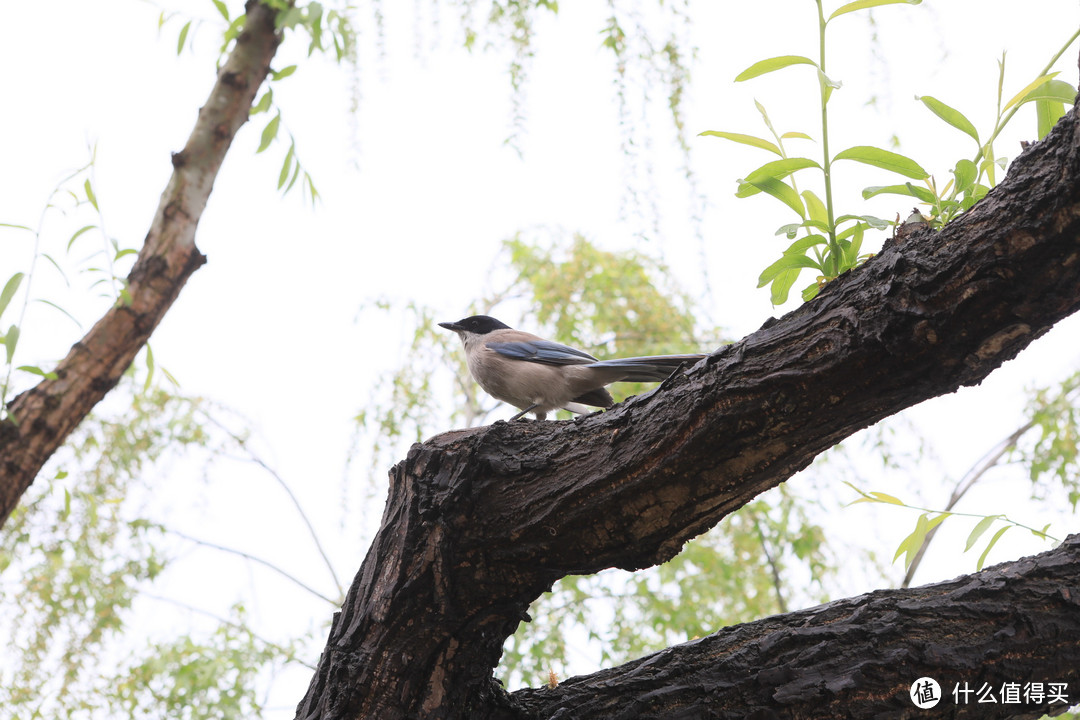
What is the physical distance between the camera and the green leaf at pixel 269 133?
3166mm

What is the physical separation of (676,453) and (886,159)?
2.26 feet

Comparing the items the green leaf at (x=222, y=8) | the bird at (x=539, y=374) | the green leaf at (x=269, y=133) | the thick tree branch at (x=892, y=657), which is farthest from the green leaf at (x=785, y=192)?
the green leaf at (x=222, y=8)

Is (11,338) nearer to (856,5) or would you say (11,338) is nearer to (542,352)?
(542,352)

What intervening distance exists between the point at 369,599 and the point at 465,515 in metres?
0.30

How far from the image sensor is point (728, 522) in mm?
4402

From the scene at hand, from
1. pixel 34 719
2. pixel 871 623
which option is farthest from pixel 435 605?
pixel 34 719

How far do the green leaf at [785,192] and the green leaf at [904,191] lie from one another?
0.40ft

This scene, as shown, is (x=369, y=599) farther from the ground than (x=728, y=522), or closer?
closer

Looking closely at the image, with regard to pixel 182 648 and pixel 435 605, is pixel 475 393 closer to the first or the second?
pixel 182 648

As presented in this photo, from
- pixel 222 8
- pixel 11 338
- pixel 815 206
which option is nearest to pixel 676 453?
pixel 815 206

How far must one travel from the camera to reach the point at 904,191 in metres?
1.59

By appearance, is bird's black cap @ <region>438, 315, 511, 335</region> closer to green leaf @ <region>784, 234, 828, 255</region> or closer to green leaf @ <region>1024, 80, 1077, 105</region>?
green leaf @ <region>784, 234, 828, 255</region>

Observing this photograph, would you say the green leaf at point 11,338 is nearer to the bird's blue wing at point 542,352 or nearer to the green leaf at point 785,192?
the bird's blue wing at point 542,352

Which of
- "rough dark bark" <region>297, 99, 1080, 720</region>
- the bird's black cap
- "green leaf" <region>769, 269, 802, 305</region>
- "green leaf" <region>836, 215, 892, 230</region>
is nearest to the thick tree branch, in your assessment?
"rough dark bark" <region>297, 99, 1080, 720</region>
